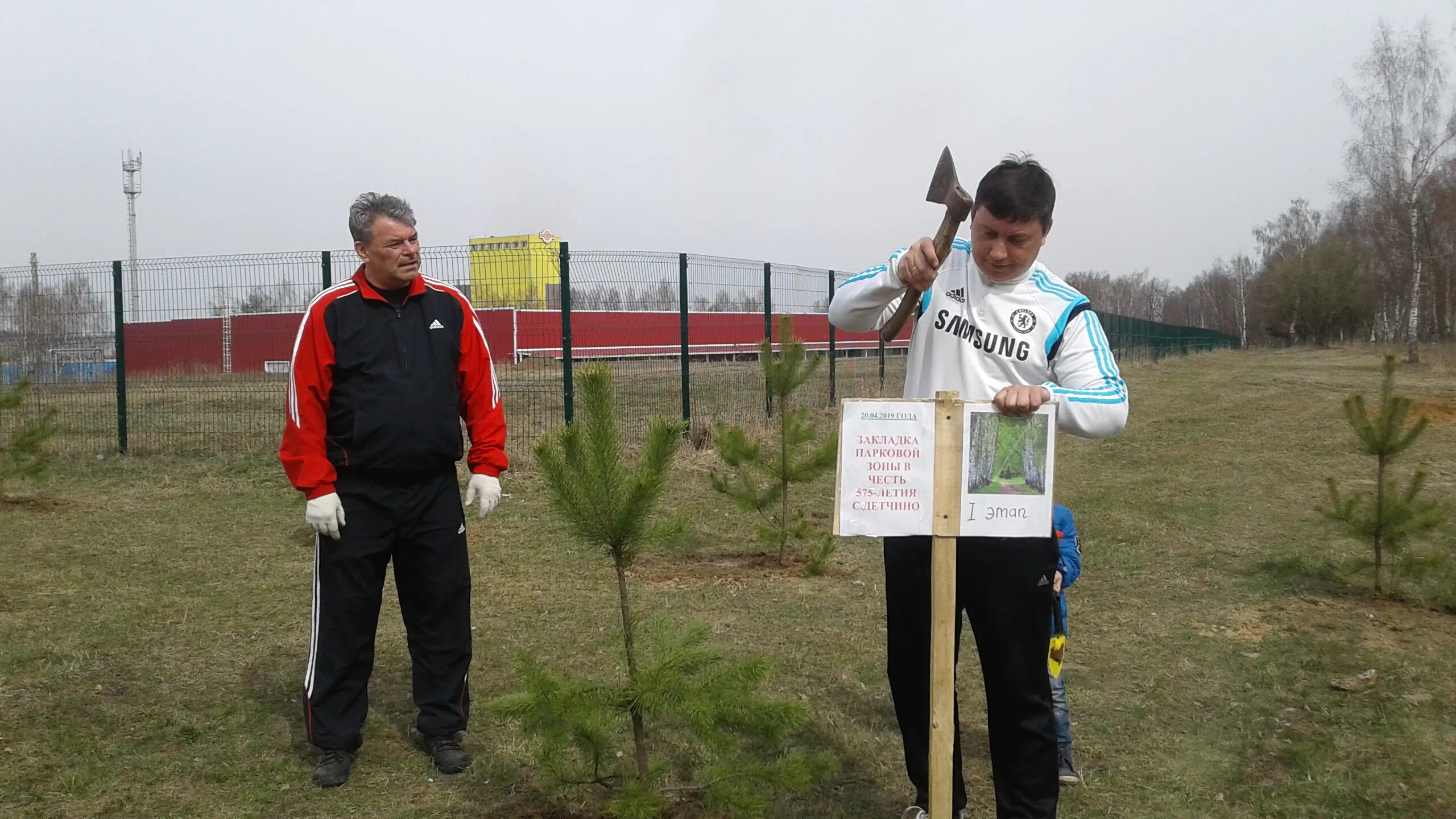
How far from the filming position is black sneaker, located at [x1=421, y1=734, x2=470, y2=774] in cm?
329

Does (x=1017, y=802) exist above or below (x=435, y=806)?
above

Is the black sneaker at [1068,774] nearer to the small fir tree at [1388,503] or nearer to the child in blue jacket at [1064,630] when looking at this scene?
the child in blue jacket at [1064,630]

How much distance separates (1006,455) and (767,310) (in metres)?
9.65

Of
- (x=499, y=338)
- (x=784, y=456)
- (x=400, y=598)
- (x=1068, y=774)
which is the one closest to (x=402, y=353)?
(x=400, y=598)

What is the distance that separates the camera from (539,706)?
2.53 m

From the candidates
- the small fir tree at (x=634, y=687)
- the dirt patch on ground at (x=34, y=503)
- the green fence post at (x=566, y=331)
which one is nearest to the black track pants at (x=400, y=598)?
the small fir tree at (x=634, y=687)

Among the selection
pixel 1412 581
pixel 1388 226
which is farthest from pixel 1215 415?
pixel 1388 226

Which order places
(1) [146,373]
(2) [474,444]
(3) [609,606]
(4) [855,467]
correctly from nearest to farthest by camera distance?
(4) [855,467] → (2) [474,444] → (3) [609,606] → (1) [146,373]

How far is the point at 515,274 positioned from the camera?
927cm

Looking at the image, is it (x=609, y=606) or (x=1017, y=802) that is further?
(x=609, y=606)

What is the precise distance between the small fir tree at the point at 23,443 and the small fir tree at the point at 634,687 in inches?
261

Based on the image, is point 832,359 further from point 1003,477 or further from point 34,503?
point 1003,477

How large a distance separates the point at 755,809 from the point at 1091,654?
2.81m

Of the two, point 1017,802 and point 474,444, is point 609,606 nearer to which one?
point 474,444
